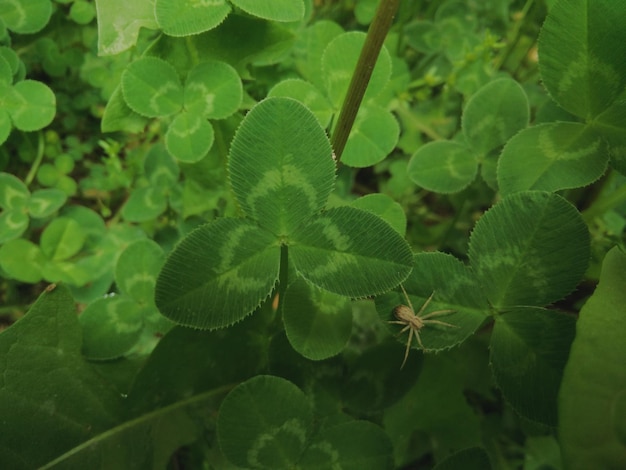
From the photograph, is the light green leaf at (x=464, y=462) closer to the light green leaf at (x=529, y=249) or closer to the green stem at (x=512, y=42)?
the light green leaf at (x=529, y=249)

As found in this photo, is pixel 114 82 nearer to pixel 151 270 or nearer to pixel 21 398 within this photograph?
pixel 151 270

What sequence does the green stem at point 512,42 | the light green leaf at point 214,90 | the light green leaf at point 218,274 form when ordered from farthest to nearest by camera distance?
the green stem at point 512,42
the light green leaf at point 214,90
the light green leaf at point 218,274

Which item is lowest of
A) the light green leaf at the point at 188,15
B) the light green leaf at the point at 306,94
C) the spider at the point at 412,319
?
the spider at the point at 412,319

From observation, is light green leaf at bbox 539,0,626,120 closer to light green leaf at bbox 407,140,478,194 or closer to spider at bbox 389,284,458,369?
light green leaf at bbox 407,140,478,194

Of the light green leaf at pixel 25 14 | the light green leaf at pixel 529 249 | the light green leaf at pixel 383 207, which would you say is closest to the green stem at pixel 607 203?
the light green leaf at pixel 529 249

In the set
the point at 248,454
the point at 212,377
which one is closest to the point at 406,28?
the point at 212,377

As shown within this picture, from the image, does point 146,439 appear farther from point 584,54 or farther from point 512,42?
point 512,42

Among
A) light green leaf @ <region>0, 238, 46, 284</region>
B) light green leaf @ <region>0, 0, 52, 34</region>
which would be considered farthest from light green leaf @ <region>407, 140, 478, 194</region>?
light green leaf @ <region>0, 0, 52, 34</region>
